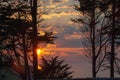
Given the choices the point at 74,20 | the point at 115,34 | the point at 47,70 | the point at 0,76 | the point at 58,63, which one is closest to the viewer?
the point at 0,76

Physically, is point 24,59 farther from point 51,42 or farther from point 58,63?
point 58,63

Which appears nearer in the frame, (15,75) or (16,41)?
(15,75)

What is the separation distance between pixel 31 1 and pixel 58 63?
16.7 metres

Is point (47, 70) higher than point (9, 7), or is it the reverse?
point (9, 7)

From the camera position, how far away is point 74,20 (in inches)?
1818

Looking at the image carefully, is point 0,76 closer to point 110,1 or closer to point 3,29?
point 3,29

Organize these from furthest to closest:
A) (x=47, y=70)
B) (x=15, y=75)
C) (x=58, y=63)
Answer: (x=58, y=63), (x=47, y=70), (x=15, y=75)

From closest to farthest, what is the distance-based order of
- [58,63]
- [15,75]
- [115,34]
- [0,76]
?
[0,76] < [15,75] < [115,34] < [58,63]

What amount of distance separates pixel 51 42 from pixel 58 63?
9.57m

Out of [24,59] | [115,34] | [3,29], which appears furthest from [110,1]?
[3,29]

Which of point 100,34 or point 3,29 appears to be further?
point 100,34

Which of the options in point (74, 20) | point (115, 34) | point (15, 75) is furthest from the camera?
point (74, 20)

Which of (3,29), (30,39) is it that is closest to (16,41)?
(30,39)

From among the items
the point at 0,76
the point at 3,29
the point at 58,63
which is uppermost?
the point at 3,29
